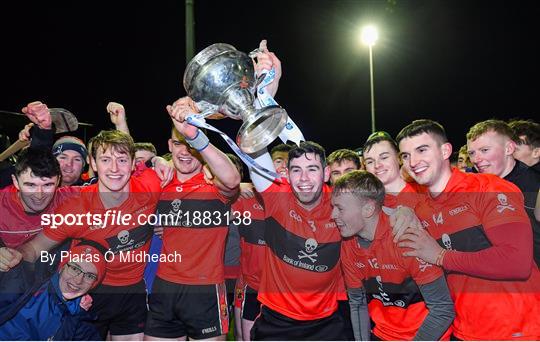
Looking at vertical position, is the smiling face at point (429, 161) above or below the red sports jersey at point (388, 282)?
above

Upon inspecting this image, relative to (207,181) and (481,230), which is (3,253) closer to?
(207,181)

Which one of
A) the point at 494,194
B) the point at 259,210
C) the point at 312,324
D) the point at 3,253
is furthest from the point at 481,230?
the point at 3,253

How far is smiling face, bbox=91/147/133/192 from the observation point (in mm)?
3662

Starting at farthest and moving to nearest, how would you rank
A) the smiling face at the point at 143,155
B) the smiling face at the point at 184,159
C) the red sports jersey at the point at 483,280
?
1. the smiling face at the point at 143,155
2. the smiling face at the point at 184,159
3. the red sports jersey at the point at 483,280

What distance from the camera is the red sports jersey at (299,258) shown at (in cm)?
342

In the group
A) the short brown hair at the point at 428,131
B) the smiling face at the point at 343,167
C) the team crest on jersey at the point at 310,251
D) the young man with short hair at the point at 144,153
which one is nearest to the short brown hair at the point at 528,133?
the short brown hair at the point at 428,131

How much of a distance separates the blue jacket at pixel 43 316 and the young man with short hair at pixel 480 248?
243cm

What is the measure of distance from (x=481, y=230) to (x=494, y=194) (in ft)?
0.77

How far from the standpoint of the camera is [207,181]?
3.95 metres

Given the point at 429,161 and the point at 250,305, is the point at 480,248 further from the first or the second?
the point at 250,305

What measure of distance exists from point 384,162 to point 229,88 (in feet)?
5.46

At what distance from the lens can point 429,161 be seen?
122 inches

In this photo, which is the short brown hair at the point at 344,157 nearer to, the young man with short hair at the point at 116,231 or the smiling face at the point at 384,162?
the smiling face at the point at 384,162

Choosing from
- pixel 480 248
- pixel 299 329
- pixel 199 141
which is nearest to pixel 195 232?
pixel 199 141
